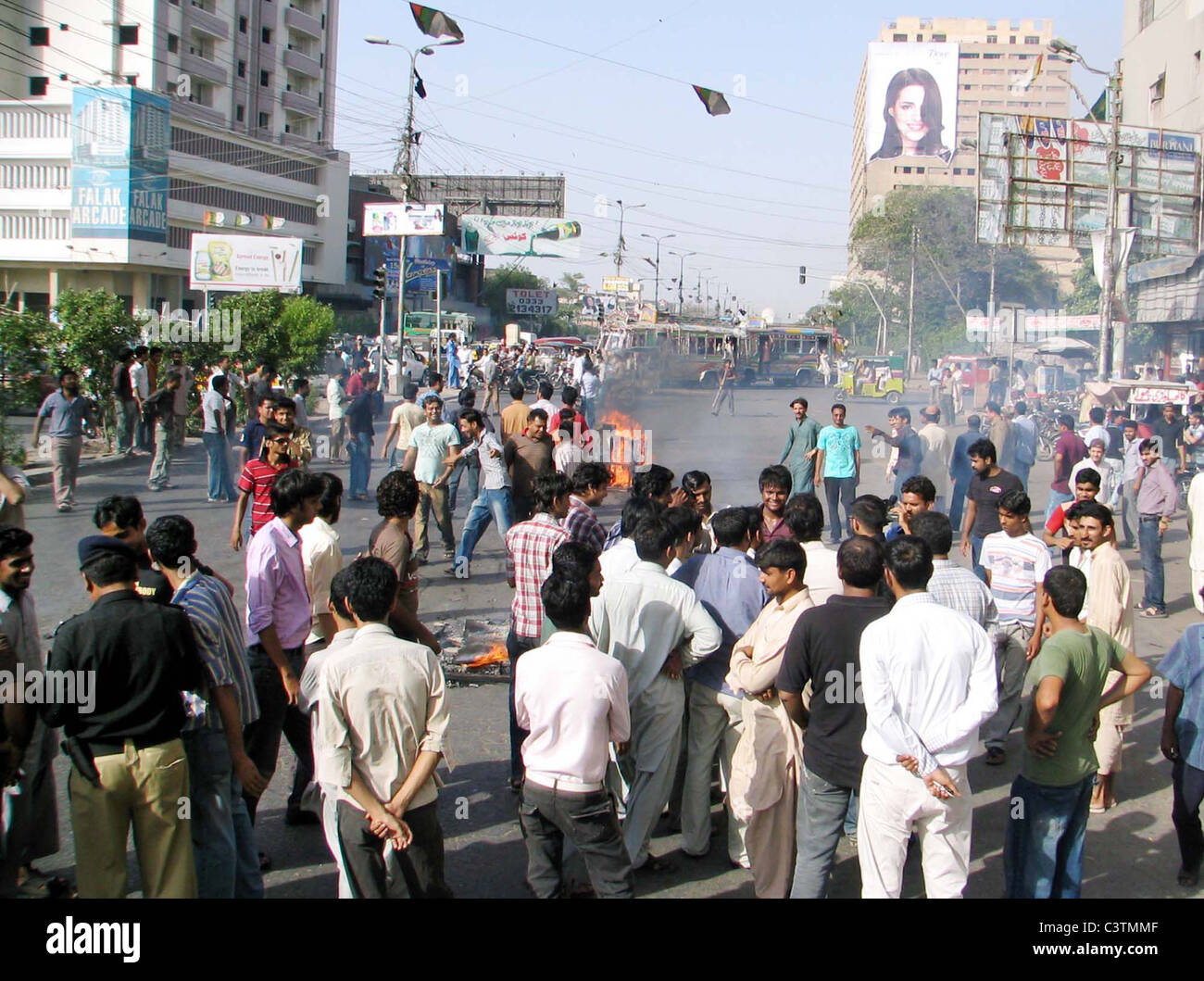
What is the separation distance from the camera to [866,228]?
6022cm

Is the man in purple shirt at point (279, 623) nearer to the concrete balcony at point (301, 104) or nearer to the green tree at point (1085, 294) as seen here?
the green tree at point (1085, 294)

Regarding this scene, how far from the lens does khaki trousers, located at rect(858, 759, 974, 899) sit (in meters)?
3.58

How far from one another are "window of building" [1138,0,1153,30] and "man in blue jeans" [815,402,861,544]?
93.6 ft

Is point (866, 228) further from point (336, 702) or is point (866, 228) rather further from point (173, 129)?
point (336, 702)

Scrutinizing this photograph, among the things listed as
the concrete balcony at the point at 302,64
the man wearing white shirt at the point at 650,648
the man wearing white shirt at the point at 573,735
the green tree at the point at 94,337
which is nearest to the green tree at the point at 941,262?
the concrete balcony at the point at 302,64

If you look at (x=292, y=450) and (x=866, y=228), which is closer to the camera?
(x=292, y=450)

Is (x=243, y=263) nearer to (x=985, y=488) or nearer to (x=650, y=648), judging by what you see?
(x=985, y=488)

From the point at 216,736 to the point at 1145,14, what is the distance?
37.5m

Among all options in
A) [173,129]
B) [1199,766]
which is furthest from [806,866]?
[173,129]

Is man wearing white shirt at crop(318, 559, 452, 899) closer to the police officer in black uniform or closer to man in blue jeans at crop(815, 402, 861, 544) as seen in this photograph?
the police officer in black uniform

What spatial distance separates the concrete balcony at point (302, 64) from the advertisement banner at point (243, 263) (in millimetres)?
31768

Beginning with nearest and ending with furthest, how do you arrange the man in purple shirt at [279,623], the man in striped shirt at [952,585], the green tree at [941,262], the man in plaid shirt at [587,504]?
1. the man in purple shirt at [279,623]
2. the man in striped shirt at [952,585]
3. the man in plaid shirt at [587,504]
4. the green tree at [941,262]

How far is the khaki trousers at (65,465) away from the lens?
39.3 ft
